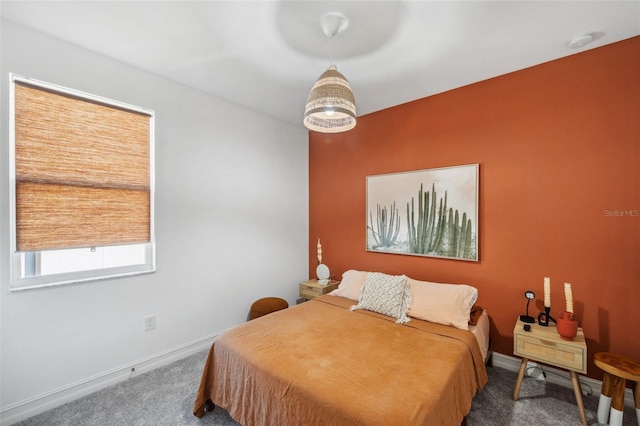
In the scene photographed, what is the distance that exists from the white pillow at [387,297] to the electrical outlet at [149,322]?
1.83 meters

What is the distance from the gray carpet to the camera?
1809 millimetres

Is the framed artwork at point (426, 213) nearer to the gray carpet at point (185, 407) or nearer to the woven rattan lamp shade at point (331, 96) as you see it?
the gray carpet at point (185, 407)

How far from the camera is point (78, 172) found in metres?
2.06

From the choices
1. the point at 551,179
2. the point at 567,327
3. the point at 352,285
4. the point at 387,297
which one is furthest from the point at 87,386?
the point at 551,179

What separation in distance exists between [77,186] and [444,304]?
3.09 meters

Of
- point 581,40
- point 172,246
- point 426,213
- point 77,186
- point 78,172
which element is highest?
point 581,40

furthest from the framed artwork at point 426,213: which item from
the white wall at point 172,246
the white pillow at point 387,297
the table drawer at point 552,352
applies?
the white wall at point 172,246

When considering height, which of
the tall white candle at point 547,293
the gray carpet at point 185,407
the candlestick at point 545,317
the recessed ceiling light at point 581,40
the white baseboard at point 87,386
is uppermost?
the recessed ceiling light at point 581,40

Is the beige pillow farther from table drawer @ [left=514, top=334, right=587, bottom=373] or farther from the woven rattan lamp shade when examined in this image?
the woven rattan lamp shade

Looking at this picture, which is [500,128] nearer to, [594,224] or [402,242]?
[594,224]

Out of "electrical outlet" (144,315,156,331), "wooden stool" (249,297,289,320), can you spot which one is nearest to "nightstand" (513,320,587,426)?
"wooden stool" (249,297,289,320)

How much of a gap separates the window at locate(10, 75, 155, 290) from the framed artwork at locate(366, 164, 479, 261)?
7.82ft

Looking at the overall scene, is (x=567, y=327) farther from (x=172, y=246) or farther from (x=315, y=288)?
(x=172, y=246)

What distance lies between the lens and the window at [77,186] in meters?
1.85
